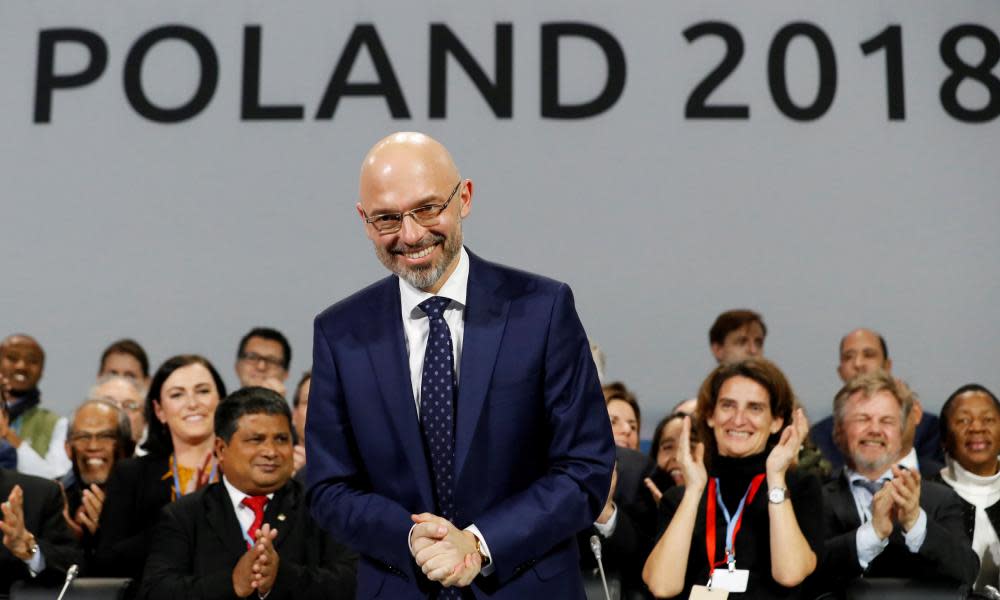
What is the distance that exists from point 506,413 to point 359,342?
0.85 feet

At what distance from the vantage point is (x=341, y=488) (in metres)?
1.97

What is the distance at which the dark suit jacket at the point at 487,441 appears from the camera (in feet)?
6.20

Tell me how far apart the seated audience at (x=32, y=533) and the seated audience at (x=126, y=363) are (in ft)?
6.26

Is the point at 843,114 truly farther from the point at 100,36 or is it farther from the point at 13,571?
the point at 13,571

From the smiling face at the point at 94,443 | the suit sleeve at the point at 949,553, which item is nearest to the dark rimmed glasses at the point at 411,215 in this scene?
the suit sleeve at the point at 949,553

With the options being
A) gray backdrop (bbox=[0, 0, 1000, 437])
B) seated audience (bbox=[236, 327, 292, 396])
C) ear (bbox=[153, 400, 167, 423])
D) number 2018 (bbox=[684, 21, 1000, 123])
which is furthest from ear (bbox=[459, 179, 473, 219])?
number 2018 (bbox=[684, 21, 1000, 123])

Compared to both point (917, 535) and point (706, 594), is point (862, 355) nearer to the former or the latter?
point (917, 535)

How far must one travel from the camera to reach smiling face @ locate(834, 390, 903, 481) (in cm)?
418

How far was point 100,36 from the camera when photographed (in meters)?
7.14

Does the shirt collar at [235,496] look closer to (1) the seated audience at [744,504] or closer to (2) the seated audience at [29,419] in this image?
(1) the seated audience at [744,504]

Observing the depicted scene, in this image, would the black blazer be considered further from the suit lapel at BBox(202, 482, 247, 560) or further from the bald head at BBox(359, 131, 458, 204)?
the bald head at BBox(359, 131, 458, 204)

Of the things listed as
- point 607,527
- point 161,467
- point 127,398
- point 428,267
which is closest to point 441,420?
point 428,267

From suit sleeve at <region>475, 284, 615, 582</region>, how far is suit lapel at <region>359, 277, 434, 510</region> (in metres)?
0.12

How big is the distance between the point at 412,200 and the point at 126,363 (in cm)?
456
